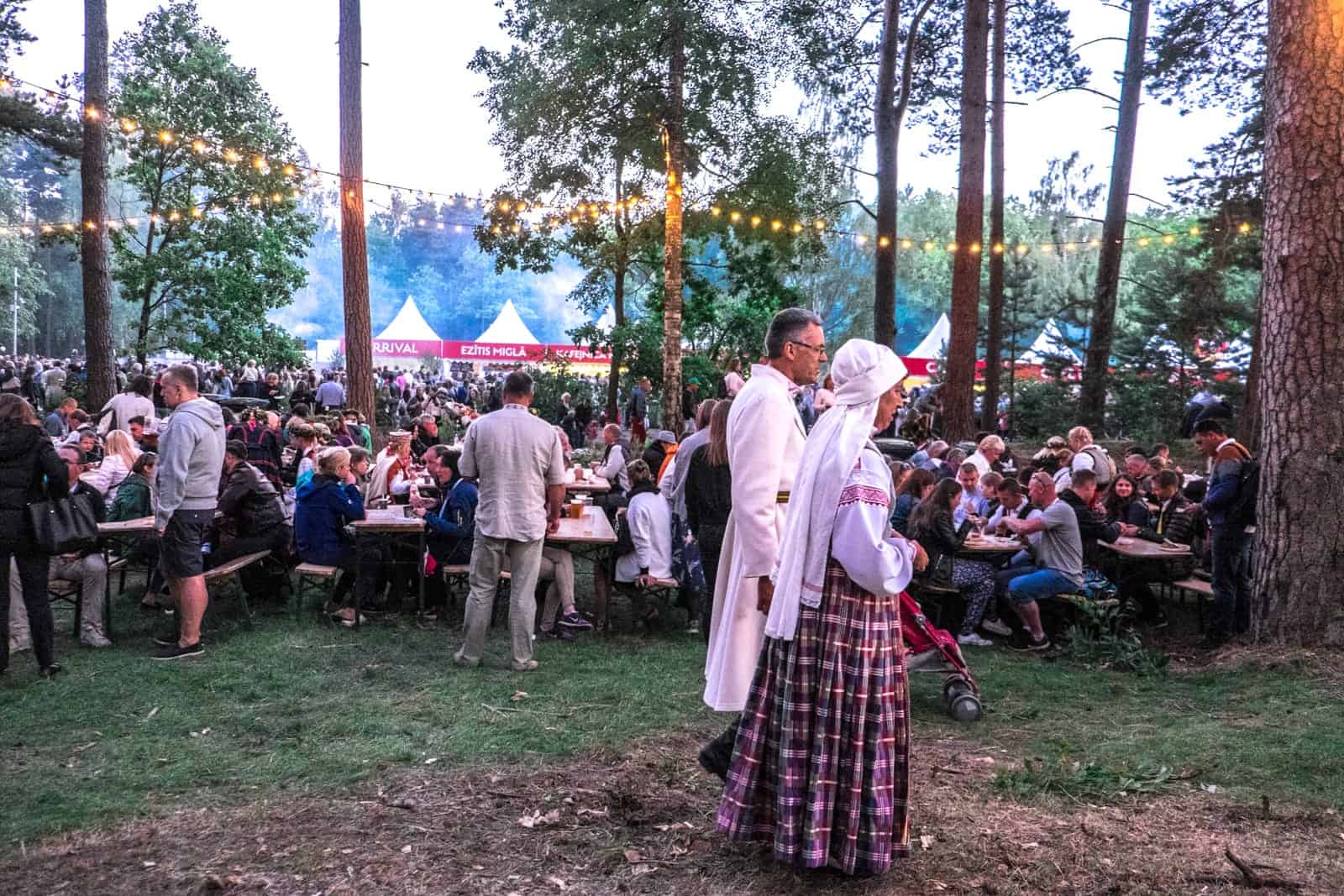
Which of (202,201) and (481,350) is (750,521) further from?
(481,350)

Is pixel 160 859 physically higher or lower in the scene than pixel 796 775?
lower

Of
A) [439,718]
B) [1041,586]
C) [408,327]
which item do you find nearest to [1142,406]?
[1041,586]

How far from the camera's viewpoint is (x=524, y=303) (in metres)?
61.1

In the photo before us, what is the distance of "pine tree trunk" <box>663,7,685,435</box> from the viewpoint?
55.0ft

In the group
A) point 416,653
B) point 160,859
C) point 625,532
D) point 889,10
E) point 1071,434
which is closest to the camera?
point 160,859

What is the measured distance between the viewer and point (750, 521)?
3.86m

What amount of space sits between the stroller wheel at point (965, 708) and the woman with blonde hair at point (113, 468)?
653cm

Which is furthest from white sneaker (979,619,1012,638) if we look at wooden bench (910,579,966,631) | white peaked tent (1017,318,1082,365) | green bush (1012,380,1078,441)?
white peaked tent (1017,318,1082,365)

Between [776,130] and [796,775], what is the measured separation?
60.7 feet

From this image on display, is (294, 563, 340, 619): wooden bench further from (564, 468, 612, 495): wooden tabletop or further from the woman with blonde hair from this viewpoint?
(564, 468, 612, 495): wooden tabletop

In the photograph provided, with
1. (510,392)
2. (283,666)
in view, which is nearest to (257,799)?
(283,666)

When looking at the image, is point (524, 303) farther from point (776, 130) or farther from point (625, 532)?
point (625, 532)

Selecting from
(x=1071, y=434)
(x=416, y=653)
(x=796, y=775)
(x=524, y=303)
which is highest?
(x=524, y=303)

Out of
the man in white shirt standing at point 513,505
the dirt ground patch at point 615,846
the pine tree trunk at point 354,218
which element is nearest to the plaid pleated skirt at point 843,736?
the dirt ground patch at point 615,846
